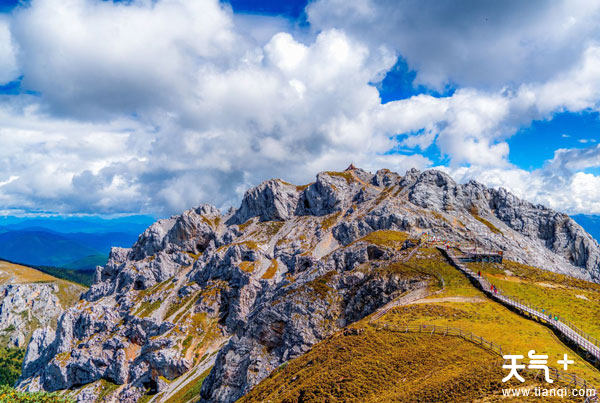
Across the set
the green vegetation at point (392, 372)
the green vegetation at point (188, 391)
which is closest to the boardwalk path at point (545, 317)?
the green vegetation at point (392, 372)

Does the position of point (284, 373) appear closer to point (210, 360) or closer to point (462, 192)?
point (210, 360)

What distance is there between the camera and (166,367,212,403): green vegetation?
11443cm

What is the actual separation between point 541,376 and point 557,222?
164m

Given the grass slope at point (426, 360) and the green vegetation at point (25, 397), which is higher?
the grass slope at point (426, 360)

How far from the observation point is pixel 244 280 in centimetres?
18225

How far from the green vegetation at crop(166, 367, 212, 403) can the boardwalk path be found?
97.0 m

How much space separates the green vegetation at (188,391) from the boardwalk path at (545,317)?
97034 millimetres

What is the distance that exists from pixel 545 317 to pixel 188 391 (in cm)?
12151

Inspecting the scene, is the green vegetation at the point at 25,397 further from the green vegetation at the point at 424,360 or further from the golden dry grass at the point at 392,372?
the golden dry grass at the point at 392,372

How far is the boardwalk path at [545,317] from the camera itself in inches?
1558

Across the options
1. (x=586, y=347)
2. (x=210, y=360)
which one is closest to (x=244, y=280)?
(x=210, y=360)

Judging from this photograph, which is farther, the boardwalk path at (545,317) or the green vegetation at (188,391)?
the green vegetation at (188,391)

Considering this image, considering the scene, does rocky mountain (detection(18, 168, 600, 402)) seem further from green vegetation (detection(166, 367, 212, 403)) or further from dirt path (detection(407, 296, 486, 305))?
dirt path (detection(407, 296, 486, 305))

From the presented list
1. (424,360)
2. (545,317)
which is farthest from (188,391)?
(545,317)
